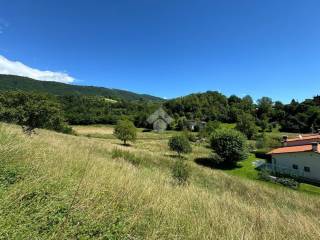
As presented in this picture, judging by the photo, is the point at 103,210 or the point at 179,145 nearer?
the point at 103,210

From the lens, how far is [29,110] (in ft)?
70.2

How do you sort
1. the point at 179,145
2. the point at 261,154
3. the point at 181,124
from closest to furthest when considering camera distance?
1. the point at 179,145
2. the point at 261,154
3. the point at 181,124

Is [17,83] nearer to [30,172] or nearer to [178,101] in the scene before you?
[178,101]

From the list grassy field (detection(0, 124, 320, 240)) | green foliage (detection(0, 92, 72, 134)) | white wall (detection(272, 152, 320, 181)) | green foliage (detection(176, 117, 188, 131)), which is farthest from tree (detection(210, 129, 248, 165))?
green foliage (detection(176, 117, 188, 131))

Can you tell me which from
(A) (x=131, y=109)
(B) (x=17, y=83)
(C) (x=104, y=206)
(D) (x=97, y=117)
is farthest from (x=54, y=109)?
(B) (x=17, y=83)

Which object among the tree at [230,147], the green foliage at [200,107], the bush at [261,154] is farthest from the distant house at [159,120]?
the tree at [230,147]

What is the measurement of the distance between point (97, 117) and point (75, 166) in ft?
304

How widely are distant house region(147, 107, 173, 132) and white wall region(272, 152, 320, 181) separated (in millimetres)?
51564

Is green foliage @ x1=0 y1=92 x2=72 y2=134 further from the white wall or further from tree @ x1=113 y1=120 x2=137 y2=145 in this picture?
the white wall

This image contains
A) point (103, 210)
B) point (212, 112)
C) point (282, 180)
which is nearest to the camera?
point (103, 210)

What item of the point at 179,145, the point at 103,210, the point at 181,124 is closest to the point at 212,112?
the point at 181,124

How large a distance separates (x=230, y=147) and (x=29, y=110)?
103 feet

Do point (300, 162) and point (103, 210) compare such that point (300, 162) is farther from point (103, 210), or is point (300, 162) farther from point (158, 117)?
point (158, 117)

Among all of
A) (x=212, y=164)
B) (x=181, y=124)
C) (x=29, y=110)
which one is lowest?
(x=212, y=164)
